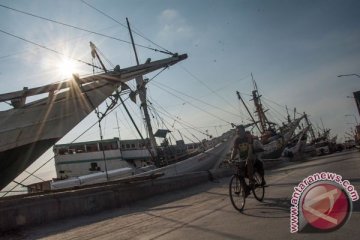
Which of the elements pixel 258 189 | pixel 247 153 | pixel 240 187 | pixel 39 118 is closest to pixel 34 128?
pixel 39 118

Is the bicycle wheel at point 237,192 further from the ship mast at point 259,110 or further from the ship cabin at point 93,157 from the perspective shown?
the ship mast at point 259,110

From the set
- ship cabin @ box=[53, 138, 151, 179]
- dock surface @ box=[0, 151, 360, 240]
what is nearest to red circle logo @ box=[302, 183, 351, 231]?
dock surface @ box=[0, 151, 360, 240]

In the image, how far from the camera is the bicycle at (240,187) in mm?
8079

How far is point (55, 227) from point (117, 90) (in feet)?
34.0

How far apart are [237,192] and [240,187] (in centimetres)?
20

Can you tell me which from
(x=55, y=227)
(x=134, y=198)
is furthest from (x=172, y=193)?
(x=55, y=227)

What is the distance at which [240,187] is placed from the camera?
851 cm

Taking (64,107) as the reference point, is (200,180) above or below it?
below

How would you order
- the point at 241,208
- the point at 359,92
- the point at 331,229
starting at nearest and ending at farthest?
the point at 331,229 < the point at 241,208 < the point at 359,92

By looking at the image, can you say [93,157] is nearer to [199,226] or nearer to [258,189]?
[258,189]

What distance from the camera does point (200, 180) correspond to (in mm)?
17859

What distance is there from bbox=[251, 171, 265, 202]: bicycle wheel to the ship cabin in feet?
80.0

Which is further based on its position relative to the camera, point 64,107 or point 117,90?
point 117,90

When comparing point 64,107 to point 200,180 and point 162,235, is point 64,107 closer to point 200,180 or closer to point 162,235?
point 200,180
